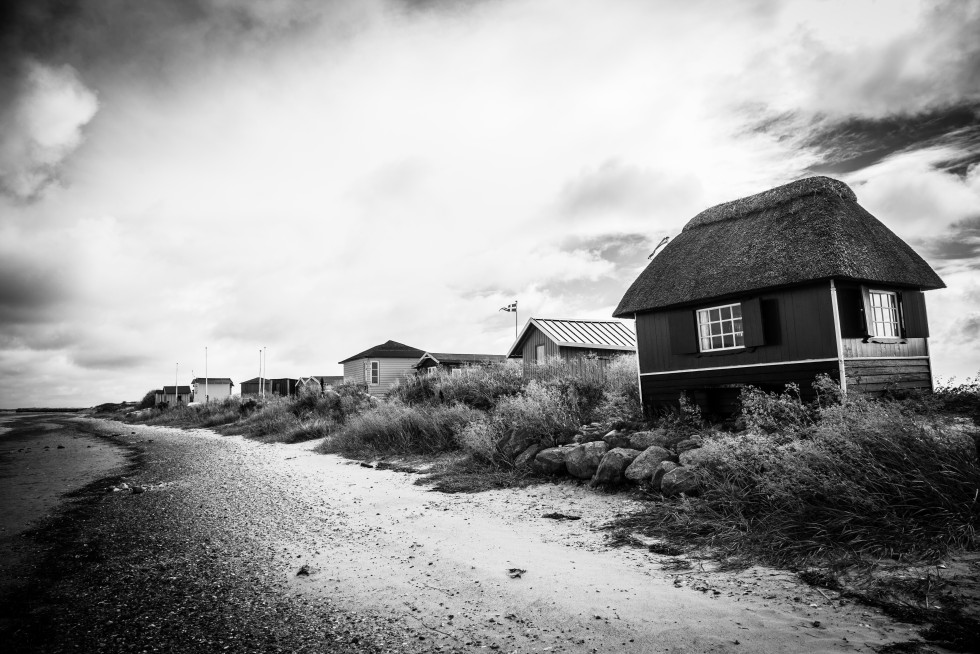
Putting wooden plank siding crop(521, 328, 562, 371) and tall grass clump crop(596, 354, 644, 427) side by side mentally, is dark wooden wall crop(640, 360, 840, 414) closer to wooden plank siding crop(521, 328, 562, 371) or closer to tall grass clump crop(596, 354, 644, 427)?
tall grass clump crop(596, 354, 644, 427)

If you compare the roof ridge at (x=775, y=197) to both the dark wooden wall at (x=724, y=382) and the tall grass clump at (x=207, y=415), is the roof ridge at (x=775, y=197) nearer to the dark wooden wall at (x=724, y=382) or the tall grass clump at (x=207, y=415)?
the dark wooden wall at (x=724, y=382)

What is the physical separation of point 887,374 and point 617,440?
25.3 ft

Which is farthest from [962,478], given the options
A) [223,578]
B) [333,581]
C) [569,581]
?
[223,578]

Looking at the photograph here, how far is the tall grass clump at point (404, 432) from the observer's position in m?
12.6

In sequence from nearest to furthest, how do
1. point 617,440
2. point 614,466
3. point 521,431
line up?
1. point 614,466
2. point 617,440
3. point 521,431

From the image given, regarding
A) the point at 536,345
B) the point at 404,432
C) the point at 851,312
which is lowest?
the point at 404,432

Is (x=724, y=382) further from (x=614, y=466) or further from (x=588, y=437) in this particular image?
(x=614, y=466)

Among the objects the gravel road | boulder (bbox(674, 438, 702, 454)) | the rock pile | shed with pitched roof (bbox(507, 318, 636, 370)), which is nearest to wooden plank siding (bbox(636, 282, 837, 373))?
the rock pile

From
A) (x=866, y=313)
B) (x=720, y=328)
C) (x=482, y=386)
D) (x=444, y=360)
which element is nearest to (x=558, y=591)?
(x=720, y=328)

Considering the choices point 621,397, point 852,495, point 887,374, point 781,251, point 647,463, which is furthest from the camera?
point 621,397

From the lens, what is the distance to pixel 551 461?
8.70 meters

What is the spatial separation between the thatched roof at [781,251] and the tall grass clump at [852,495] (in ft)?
20.1

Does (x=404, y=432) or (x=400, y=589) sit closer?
(x=400, y=589)

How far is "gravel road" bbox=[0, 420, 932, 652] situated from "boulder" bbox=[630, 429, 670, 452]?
1.25 metres
